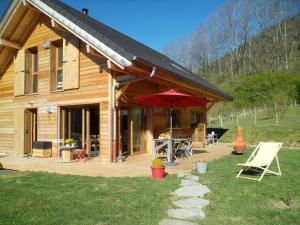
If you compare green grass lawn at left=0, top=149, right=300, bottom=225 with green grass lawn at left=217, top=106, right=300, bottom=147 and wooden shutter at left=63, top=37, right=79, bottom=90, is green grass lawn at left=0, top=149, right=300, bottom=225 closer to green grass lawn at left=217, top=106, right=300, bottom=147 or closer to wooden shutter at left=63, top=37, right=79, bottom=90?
wooden shutter at left=63, top=37, right=79, bottom=90

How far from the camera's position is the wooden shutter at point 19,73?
40.2ft

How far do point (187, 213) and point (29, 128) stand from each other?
9820 millimetres

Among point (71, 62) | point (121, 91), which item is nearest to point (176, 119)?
point (121, 91)

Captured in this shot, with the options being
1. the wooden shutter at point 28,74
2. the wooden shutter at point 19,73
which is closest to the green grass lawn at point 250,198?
the wooden shutter at point 28,74

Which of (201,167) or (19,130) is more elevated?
(19,130)

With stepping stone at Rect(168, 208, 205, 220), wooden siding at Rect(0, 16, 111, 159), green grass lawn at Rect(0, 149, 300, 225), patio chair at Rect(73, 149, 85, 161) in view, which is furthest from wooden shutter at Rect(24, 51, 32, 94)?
stepping stone at Rect(168, 208, 205, 220)

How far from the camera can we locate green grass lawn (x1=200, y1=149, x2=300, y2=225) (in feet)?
13.4

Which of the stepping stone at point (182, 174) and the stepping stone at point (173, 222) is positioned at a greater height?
the stepping stone at point (182, 174)

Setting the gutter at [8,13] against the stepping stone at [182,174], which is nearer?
the stepping stone at [182,174]

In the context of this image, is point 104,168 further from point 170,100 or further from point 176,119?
point 176,119

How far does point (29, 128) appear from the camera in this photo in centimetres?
1233

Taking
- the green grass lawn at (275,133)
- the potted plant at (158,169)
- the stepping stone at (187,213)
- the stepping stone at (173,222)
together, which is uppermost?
the green grass lawn at (275,133)

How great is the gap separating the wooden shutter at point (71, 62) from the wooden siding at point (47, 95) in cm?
16

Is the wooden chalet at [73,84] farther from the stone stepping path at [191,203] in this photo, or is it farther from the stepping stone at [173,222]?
the stepping stone at [173,222]
